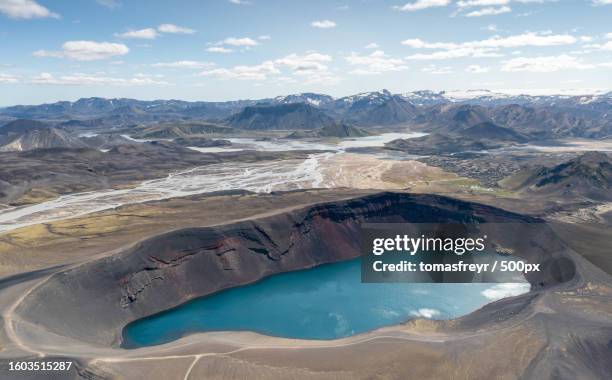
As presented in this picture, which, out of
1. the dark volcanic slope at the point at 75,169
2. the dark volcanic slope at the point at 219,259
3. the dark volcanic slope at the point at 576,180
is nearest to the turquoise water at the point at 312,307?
the dark volcanic slope at the point at 219,259

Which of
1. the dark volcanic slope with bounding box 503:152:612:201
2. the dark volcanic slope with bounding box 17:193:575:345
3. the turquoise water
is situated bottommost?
the turquoise water

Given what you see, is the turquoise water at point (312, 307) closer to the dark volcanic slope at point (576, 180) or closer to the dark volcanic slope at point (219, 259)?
the dark volcanic slope at point (219, 259)

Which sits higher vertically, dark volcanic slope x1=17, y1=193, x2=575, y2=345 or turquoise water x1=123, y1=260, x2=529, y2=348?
dark volcanic slope x1=17, y1=193, x2=575, y2=345

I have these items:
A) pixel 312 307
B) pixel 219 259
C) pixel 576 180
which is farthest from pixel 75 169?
pixel 576 180

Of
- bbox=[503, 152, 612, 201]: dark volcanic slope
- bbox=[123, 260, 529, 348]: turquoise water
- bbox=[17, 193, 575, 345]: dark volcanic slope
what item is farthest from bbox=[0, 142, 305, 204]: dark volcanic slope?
bbox=[503, 152, 612, 201]: dark volcanic slope

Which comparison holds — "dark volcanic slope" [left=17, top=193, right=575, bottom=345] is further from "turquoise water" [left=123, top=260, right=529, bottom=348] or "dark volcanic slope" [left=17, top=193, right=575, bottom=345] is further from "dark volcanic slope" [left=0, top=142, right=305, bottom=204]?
"dark volcanic slope" [left=0, top=142, right=305, bottom=204]

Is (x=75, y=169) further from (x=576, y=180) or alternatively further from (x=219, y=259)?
(x=576, y=180)
